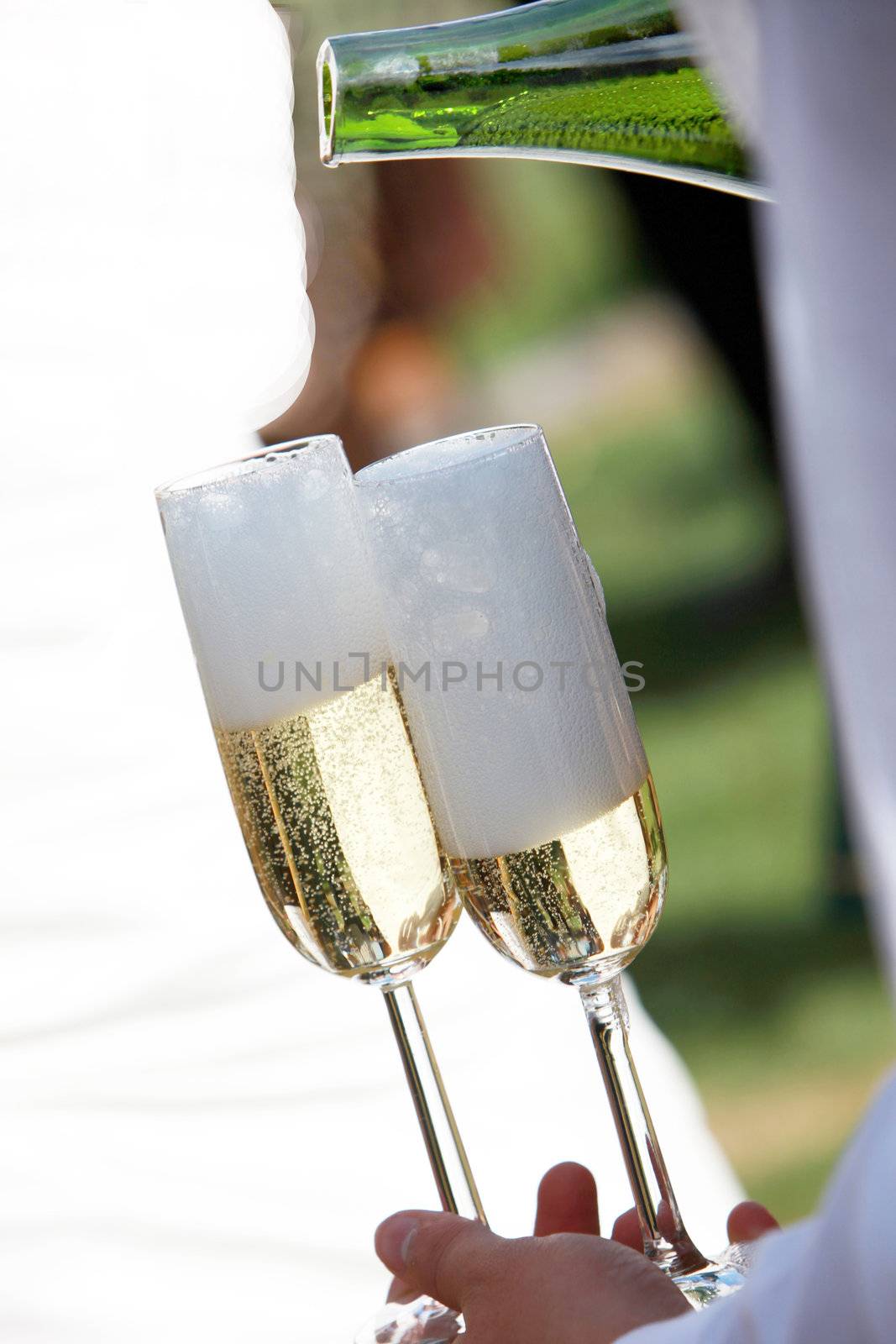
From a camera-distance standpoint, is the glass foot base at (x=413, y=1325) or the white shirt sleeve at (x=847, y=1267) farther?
the glass foot base at (x=413, y=1325)

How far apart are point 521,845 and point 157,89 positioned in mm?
1837

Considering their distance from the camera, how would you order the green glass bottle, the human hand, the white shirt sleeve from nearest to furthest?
1. the white shirt sleeve
2. the human hand
3. the green glass bottle

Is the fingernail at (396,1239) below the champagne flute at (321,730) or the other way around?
below

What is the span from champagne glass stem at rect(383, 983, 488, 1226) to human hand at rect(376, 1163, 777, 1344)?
2.2 inches

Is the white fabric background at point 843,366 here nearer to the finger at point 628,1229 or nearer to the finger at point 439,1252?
the finger at point 439,1252

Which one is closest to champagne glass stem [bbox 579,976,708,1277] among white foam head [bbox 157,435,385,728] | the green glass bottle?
white foam head [bbox 157,435,385,728]

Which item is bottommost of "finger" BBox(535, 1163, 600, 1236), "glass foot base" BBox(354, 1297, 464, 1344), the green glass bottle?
"glass foot base" BBox(354, 1297, 464, 1344)

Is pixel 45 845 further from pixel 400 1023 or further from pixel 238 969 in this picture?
pixel 400 1023

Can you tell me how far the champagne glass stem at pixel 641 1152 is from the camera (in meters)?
0.52

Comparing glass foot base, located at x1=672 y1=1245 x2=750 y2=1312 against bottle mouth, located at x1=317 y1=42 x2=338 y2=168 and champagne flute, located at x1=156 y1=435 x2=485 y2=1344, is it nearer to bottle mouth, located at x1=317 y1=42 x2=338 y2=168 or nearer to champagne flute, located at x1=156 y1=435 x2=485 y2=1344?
champagne flute, located at x1=156 y1=435 x2=485 y2=1344

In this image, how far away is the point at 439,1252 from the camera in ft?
1.60

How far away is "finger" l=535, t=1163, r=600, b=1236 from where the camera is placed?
588 millimetres

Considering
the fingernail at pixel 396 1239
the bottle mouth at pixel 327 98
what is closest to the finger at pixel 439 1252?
the fingernail at pixel 396 1239

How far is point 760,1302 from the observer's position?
331 mm
